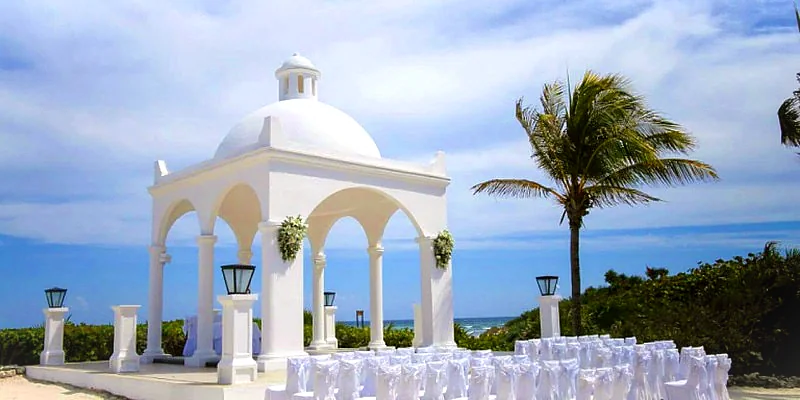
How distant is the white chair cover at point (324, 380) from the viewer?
27.3ft

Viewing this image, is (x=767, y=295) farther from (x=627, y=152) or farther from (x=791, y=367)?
(x=627, y=152)

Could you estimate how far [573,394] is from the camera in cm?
816

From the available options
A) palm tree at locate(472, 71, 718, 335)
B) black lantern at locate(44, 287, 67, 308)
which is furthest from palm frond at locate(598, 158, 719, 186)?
black lantern at locate(44, 287, 67, 308)

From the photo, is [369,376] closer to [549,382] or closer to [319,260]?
[549,382]

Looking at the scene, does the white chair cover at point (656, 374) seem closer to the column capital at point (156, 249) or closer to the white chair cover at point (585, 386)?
the white chair cover at point (585, 386)

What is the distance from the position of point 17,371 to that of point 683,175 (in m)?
15.6

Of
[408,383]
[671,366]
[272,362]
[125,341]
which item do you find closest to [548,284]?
[671,366]

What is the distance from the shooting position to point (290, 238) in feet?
39.8

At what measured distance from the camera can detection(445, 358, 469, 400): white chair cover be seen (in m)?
8.67

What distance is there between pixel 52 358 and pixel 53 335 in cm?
51

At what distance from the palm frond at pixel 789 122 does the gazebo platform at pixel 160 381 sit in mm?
10849

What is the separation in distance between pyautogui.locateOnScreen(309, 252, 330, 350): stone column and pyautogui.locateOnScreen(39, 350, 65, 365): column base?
19.0 ft

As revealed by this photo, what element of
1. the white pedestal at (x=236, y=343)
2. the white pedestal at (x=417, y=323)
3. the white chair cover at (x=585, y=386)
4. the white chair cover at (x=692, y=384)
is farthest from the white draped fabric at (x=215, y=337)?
the white chair cover at (x=585, y=386)

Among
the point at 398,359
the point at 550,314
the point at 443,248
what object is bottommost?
the point at 398,359
